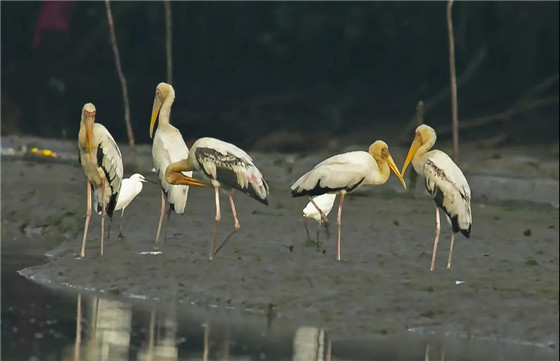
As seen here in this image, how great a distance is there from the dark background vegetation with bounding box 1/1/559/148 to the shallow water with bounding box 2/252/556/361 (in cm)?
1279

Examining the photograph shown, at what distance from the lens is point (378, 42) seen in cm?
2514

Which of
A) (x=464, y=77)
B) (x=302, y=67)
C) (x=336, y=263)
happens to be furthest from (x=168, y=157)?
(x=302, y=67)

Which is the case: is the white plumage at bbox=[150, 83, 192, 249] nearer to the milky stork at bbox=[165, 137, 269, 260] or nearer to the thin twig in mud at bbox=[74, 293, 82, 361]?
the milky stork at bbox=[165, 137, 269, 260]

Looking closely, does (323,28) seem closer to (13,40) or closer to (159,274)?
(13,40)

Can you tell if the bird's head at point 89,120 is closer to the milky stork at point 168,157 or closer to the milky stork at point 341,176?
the milky stork at point 168,157

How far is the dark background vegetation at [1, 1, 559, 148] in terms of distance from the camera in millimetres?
24531

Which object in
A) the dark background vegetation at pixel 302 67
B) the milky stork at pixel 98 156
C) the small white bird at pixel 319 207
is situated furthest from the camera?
the dark background vegetation at pixel 302 67

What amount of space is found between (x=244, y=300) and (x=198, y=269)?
1.02 m

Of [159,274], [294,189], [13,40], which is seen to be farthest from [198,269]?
[13,40]

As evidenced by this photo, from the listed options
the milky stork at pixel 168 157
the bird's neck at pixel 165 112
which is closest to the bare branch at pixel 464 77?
the bird's neck at pixel 165 112

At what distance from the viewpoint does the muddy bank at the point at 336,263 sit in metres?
11.7

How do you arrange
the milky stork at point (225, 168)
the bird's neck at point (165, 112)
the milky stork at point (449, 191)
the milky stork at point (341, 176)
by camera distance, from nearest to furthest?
the milky stork at point (449, 191)
the milky stork at point (225, 168)
the milky stork at point (341, 176)
the bird's neck at point (165, 112)

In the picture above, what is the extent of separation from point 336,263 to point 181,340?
2.74 metres

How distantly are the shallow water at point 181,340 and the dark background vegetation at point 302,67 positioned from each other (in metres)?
12.8
